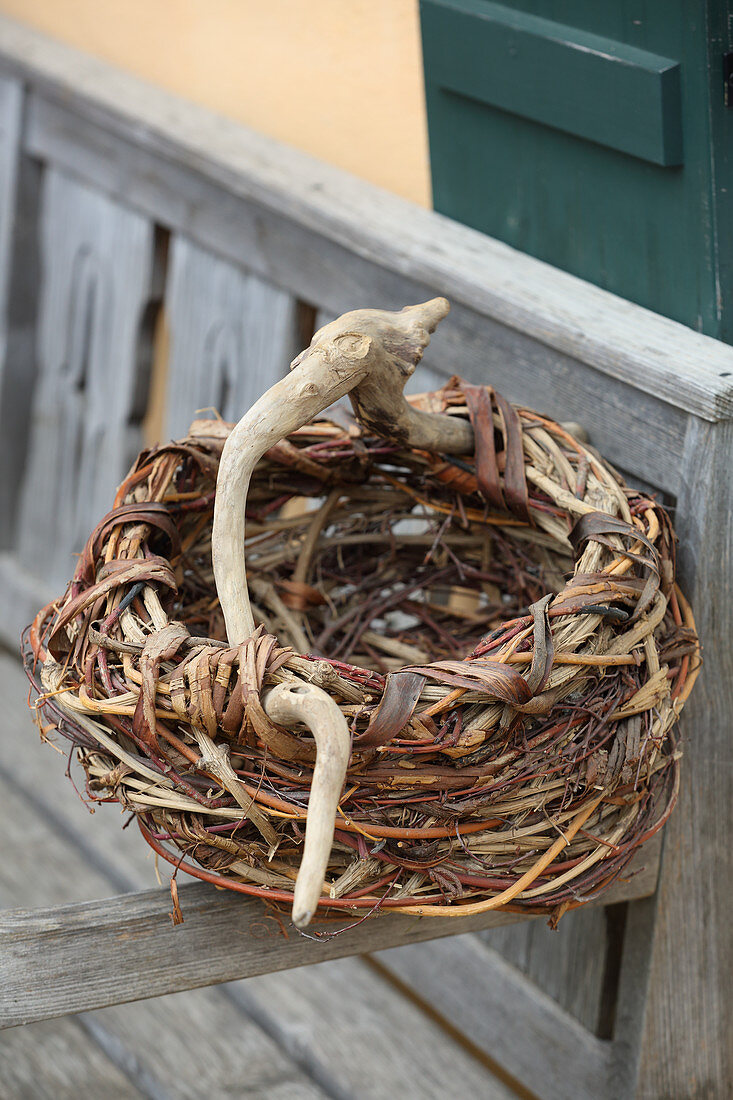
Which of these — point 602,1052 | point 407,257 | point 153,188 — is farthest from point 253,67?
point 602,1052

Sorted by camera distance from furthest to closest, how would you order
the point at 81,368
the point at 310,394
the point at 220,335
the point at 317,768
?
the point at 81,368 < the point at 220,335 < the point at 310,394 < the point at 317,768

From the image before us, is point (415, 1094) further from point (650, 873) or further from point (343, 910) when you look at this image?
point (343, 910)

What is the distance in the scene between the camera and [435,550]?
3.55 ft

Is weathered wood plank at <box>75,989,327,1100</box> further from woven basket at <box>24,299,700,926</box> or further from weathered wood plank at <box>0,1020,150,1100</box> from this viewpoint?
woven basket at <box>24,299,700,926</box>

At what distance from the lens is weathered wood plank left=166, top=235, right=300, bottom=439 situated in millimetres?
1429

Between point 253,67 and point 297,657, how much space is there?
118 centimetres

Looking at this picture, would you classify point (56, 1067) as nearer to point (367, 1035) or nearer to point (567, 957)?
point (367, 1035)

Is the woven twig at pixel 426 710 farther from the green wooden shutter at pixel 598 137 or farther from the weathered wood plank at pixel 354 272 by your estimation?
the green wooden shutter at pixel 598 137

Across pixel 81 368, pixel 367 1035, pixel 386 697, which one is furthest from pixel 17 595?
pixel 386 697

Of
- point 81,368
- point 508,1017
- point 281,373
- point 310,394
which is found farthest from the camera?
point 81,368

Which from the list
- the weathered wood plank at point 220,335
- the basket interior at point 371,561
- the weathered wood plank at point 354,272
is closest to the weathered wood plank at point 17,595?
the weathered wood plank at point 220,335

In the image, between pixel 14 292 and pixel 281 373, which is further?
pixel 14 292

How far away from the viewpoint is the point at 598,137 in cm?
104

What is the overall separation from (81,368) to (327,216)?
694mm
